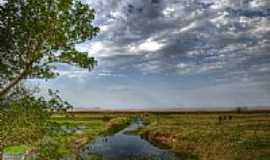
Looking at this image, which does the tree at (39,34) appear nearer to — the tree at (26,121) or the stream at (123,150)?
the tree at (26,121)

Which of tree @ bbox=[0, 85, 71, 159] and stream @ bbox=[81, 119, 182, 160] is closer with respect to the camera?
tree @ bbox=[0, 85, 71, 159]

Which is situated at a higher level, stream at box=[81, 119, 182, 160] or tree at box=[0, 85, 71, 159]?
tree at box=[0, 85, 71, 159]

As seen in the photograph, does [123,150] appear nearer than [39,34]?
No

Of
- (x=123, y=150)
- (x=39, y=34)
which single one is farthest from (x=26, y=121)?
(x=123, y=150)

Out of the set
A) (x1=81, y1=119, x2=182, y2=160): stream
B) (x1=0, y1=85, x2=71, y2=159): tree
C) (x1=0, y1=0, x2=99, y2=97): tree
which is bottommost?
(x1=81, y1=119, x2=182, y2=160): stream

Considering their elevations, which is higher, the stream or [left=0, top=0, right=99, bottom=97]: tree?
[left=0, top=0, right=99, bottom=97]: tree

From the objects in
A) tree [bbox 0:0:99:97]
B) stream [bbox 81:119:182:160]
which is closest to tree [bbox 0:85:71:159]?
tree [bbox 0:0:99:97]

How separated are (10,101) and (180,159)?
3426 centimetres

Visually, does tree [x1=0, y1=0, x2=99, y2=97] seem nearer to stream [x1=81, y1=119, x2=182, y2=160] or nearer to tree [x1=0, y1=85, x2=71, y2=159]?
tree [x1=0, y1=85, x2=71, y2=159]

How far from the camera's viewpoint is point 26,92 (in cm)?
1948

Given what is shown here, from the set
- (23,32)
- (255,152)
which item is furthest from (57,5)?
(255,152)

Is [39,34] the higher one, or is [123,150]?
[39,34]

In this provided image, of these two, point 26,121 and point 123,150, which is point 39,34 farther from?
point 123,150

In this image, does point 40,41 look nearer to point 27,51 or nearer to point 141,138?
point 27,51
